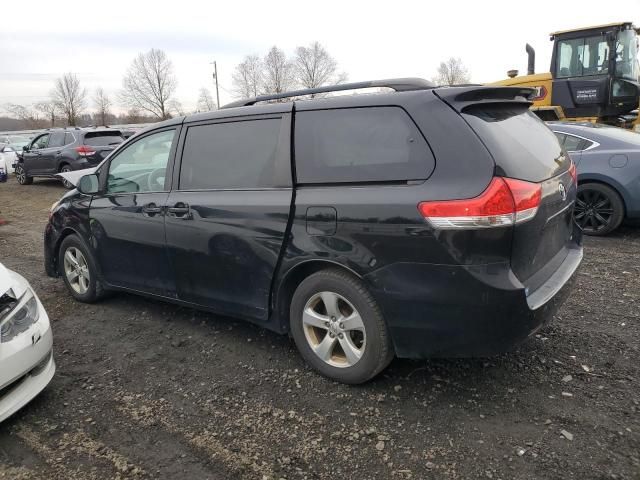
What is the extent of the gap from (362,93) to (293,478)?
218 cm

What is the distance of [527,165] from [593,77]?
910 cm

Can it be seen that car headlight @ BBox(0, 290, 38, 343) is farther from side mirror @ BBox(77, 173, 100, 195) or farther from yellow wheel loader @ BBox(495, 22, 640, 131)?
yellow wheel loader @ BBox(495, 22, 640, 131)

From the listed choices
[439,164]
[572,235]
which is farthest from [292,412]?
[572,235]

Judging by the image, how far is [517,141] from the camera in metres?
2.78

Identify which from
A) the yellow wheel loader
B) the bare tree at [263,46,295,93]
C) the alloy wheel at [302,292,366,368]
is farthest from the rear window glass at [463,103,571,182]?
the bare tree at [263,46,295,93]

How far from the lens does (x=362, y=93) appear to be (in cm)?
304

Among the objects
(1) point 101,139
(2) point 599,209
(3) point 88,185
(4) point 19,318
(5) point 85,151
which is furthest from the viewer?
(1) point 101,139

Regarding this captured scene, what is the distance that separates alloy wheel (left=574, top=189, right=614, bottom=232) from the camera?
21.0ft

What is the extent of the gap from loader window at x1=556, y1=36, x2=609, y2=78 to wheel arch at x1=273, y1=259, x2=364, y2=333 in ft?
31.7

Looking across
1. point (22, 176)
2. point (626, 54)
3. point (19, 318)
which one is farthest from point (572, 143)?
point (22, 176)

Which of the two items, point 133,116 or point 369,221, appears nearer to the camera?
point 369,221

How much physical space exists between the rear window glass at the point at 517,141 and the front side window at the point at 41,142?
15.9 metres

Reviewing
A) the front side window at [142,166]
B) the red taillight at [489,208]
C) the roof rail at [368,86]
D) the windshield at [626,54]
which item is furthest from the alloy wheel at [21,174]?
the red taillight at [489,208]

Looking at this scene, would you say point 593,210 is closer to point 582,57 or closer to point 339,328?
point 339,328
